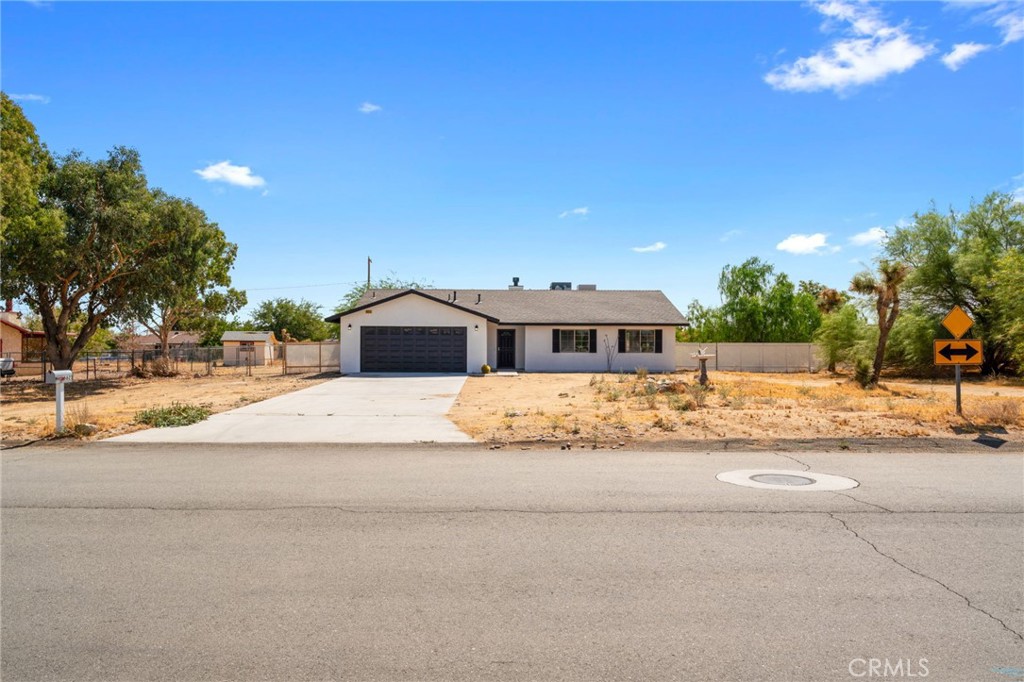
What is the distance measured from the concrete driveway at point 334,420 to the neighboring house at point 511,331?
8.62m

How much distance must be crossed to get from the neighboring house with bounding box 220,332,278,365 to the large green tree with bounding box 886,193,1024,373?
1755 inches

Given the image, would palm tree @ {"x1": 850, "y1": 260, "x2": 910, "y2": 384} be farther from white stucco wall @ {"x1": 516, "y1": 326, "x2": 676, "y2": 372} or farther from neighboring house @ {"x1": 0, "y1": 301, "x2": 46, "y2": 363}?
neighboring house @ {"x1": 0, "y1": 301, "x2": 46, "y2": 363}

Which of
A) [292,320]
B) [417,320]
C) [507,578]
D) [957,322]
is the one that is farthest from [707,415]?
[292,320]

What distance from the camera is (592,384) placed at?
74.6 feet

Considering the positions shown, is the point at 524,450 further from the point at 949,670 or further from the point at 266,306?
the point at 266,306

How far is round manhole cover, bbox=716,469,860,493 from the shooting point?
7.59 m

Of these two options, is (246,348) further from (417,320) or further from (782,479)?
(782,479)

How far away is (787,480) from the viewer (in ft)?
26.4

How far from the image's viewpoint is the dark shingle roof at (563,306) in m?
33.2

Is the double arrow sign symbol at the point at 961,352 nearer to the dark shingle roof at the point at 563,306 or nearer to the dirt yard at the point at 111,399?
the dirt yard at the point at 111,399

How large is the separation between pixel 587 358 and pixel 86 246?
75.2 ft

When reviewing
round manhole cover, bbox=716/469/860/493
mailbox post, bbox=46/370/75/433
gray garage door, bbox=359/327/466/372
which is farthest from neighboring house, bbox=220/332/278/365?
round manhole cover, bbox=716/469/860/493

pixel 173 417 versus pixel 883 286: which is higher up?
pixel 883 286

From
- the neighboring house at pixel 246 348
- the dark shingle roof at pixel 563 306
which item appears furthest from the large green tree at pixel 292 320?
the dark shingle roof at pixel 563 306
